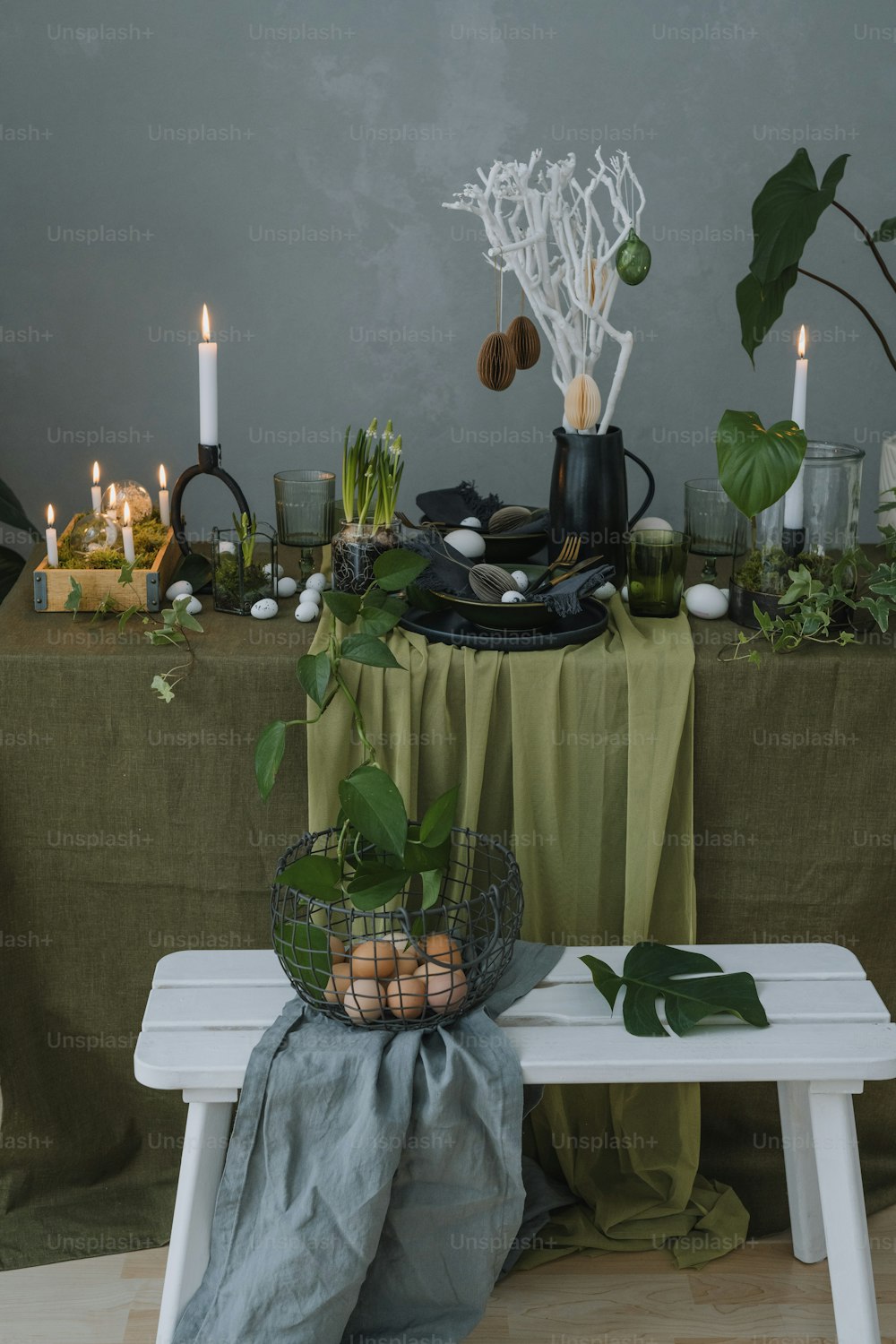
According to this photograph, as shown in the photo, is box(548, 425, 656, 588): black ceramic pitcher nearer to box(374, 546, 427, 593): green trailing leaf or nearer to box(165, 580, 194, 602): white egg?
box(374, 546, 427, 593): green trailing leaf

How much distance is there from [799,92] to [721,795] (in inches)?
70.2

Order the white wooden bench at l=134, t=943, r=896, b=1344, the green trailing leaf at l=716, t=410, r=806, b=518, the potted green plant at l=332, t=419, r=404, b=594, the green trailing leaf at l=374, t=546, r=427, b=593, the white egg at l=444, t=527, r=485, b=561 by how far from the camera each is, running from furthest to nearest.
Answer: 1. the white egg at l=444, t=527, r=485, b=561
2. the potted green plant at l=332, t=419, r=404, b=594
3. the green trailing leaf at l=374, t=546, r=427, b=593
4. the green trailing leaf at l=716, t=410, r=806, b=518
5. the white wooden bench at l=134, t=943, r=896, b=1344

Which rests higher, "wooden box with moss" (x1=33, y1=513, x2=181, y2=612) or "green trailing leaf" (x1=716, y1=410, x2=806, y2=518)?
"green trailing leaf" (x1=716, y1=410, x2=806, y2=518)

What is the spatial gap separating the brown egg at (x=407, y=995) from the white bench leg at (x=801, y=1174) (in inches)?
22.8

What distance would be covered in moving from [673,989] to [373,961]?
1.12ft

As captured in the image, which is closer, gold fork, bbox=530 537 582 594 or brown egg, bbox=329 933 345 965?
brown egg, bbox=329 933 345 965

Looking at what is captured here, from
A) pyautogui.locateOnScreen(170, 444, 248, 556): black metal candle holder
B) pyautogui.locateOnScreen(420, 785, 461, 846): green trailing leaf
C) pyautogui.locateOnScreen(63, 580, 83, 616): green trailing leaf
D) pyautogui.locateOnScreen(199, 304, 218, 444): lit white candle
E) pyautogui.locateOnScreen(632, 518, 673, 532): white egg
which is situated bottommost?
pyautogui.locateOnScreen(420, 785, 461, 846): green trailing leaf

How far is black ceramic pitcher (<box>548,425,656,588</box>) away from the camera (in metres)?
1.69

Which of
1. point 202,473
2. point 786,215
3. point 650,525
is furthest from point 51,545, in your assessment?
point 786,215

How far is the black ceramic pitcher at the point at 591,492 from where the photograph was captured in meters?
1.69

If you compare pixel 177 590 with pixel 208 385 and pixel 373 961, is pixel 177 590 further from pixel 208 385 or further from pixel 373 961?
pixel 373 961

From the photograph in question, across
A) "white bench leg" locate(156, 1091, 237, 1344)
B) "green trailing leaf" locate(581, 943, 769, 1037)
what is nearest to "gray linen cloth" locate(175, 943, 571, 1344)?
"white bench leg" locate(156, 1091, 237, 1344)

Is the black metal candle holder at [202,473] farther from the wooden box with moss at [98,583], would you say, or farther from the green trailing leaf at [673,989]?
the green trailing leaf at [673,989]

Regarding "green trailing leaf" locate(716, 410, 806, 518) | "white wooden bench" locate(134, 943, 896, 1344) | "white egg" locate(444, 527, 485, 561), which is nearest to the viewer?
"white wooden bench" locate(134, 943, 896, 1344)
